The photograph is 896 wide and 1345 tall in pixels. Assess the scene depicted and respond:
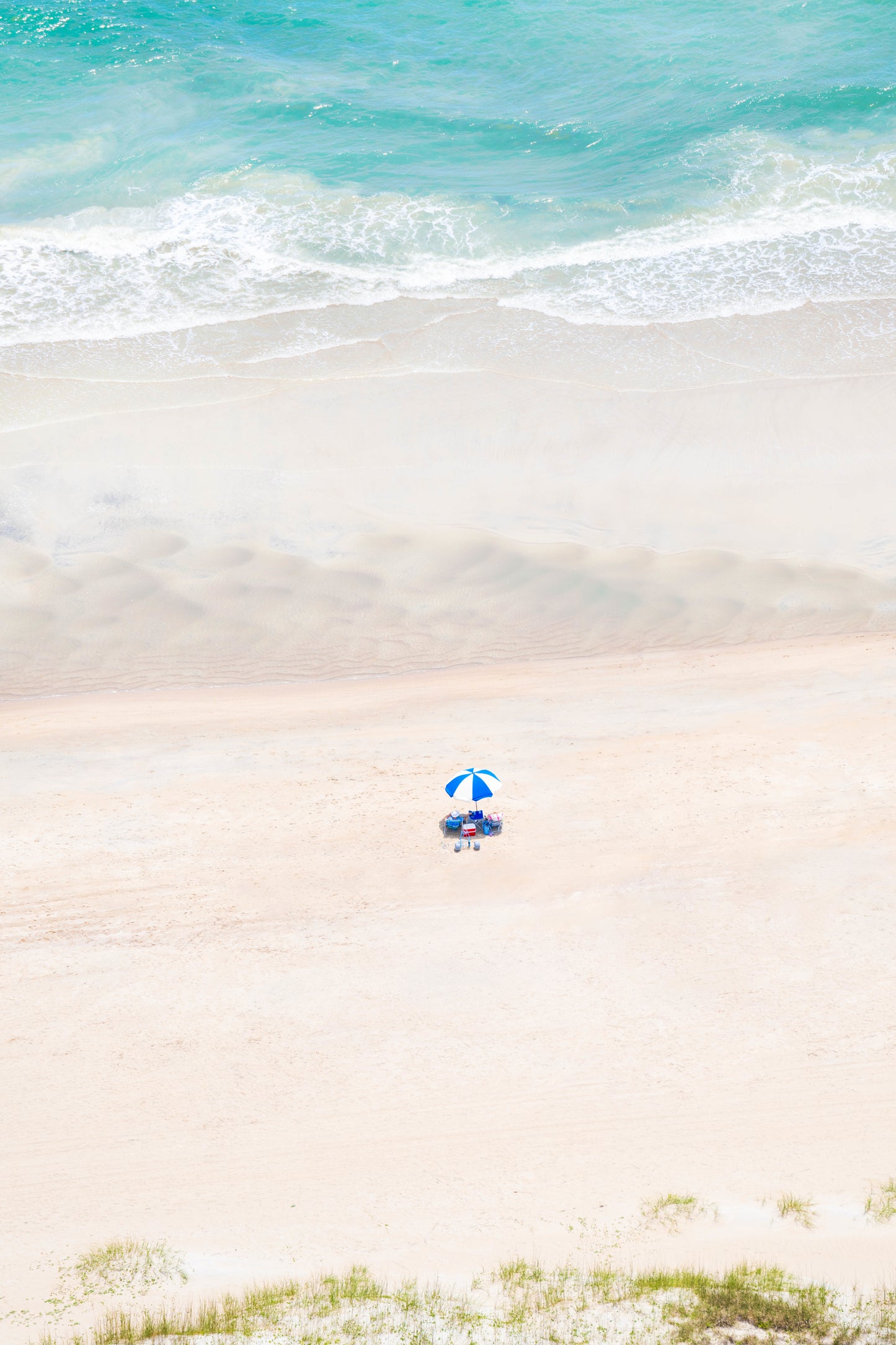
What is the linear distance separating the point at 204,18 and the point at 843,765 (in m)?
33.2

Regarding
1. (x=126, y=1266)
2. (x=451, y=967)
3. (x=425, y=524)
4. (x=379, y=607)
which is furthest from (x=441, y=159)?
(x=126, y=1266)

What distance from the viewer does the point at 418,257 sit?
24.3 meters

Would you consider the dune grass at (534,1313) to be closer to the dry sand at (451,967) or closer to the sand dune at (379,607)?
the dry sand at (451,967)

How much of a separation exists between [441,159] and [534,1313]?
27878 millimetres

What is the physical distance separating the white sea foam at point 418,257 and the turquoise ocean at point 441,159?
75 millimetres

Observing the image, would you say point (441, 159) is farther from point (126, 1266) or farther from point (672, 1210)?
point (126, 1266)

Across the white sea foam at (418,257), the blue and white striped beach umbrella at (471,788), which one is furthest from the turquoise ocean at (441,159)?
the blue and white striped beach umbrella at (471,788)

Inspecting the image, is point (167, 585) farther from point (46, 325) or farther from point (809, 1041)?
point (809, 1041)

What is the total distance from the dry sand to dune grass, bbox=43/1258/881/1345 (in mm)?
330

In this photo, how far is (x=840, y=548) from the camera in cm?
1764

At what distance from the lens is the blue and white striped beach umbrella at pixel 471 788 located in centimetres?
1309

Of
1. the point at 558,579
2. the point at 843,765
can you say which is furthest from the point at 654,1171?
the point at 558,579

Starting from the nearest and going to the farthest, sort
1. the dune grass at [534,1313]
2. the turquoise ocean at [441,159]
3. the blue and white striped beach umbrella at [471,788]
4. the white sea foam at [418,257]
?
the dune grass at [534,1313] → the blue and white striped beach umbrella at [471,788] → the white sea foam at [418,257] → the turquoise ocean at [441,159]

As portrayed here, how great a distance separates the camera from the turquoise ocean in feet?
77.2
